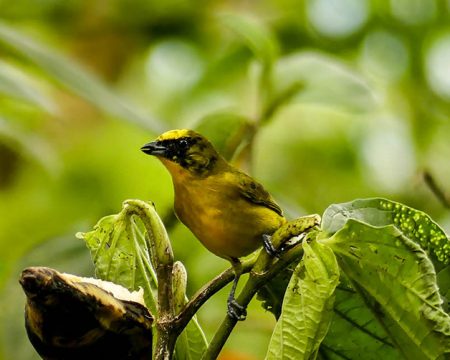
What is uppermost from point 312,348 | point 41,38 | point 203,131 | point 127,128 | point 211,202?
point 41,38

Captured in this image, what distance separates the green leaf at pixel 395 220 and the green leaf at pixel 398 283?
0.02 meters

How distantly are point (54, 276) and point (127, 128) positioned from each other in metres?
1.93

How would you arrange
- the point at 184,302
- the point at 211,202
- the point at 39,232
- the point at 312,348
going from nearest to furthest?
the point at 312,348 → the point at 184,302 → the point at 211,202 → the point at 39,232

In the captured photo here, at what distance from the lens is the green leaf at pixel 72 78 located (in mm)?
1481

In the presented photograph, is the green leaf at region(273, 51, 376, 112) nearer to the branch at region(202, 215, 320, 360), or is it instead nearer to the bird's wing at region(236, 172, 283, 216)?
the bird's wing at region(236, 172, 283, 216)

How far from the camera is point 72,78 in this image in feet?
4.95

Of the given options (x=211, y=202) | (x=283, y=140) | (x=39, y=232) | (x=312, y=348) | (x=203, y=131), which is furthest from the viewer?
(x=283, y=140)

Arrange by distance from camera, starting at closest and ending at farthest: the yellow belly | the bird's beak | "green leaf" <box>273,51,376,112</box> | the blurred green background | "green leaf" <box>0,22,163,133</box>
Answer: the yellow belly
the bird's beak
"green leaf" <box>0,22,163,133</box>
"green leaf" <box>273,51,376,112</box>
the blurred green background

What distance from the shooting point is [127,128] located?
2.67 metres

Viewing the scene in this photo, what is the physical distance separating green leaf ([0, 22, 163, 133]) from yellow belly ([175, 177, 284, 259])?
31 cm

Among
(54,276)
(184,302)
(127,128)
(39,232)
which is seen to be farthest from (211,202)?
(127,128)

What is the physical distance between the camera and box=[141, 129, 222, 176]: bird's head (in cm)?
122

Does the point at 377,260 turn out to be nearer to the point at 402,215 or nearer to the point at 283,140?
the point at 402,215

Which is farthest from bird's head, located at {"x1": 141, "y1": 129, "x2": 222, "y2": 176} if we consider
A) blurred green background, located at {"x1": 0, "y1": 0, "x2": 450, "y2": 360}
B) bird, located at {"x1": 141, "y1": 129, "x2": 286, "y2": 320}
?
blurred green background, located at {"x1": 0, "y1": 0, "x2": 450, "y2": 360}
